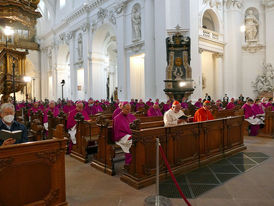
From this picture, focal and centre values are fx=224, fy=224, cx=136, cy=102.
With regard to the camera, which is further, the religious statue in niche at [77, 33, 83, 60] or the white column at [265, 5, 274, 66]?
the religious statue in niche at [77, 33, 83, 60]

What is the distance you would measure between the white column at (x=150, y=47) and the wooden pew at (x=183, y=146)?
29.7ft

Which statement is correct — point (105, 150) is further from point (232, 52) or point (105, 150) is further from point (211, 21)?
point (211, 21)

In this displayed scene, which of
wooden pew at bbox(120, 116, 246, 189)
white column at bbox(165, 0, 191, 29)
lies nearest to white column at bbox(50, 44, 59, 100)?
white column at bbox(165, 0, 191, 29)

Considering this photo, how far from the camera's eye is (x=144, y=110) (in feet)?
35.8

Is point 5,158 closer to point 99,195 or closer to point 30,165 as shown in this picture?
point 30,165

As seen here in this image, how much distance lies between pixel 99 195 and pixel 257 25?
21091 millimetres

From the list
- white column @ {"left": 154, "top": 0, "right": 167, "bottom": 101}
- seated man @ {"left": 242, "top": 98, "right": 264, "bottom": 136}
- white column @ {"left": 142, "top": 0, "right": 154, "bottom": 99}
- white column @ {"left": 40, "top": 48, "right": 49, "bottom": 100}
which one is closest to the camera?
seated man @ {"left": 242, "top": 98, "right": 264, "bottom": 136}

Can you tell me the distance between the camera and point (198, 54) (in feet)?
49.9

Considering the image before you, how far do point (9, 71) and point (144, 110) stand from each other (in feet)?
24.7

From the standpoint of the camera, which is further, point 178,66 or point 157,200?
point 178,66

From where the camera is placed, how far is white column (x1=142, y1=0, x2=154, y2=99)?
49.6ft

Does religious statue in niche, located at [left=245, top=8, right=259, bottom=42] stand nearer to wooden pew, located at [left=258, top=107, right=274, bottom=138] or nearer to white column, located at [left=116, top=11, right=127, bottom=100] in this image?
white column, located at [left=116, top=11, right=127, bottom=100]

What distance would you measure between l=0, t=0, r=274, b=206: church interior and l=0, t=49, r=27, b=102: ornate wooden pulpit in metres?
0.05

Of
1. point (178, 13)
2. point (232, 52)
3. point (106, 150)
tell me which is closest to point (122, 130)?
point (106, 150)
